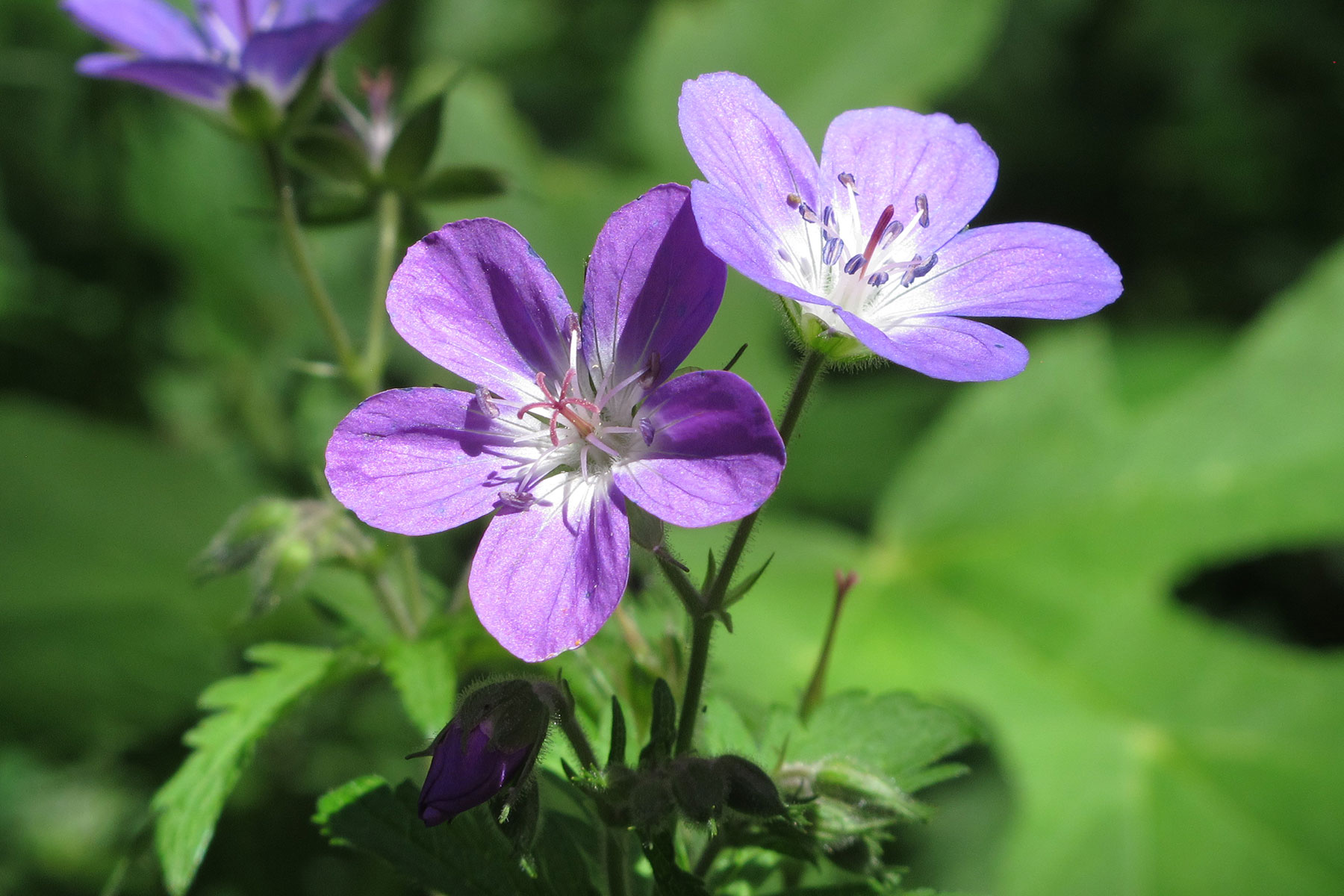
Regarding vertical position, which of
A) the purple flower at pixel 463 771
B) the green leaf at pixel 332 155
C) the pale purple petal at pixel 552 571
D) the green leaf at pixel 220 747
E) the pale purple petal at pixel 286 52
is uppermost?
the pale purple petal at pixel 286 52

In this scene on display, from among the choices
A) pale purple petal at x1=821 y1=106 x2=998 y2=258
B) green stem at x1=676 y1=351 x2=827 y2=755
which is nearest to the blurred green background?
pale purple petal at x1=821 y1=106 x2=998 y2=258

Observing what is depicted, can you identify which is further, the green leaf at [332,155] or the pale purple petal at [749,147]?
the green leaf at [332,155]

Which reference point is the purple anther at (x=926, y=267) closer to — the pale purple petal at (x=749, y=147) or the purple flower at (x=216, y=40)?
the pale purple petal at (x=749, y=147)

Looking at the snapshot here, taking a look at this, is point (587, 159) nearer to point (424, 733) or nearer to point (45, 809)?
point (45, 809)

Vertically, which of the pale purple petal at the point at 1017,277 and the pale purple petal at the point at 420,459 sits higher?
the pale purple petal at the point at 1017,277

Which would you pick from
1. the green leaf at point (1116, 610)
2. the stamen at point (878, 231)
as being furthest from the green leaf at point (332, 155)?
the green leaf at point (1116, 610)

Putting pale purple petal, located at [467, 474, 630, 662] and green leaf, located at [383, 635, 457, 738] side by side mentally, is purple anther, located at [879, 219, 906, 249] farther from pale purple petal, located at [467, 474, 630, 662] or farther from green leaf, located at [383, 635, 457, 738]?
green leaf, located at [383, 635, 457, 738]

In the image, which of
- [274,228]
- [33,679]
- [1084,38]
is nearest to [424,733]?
[33,679]
